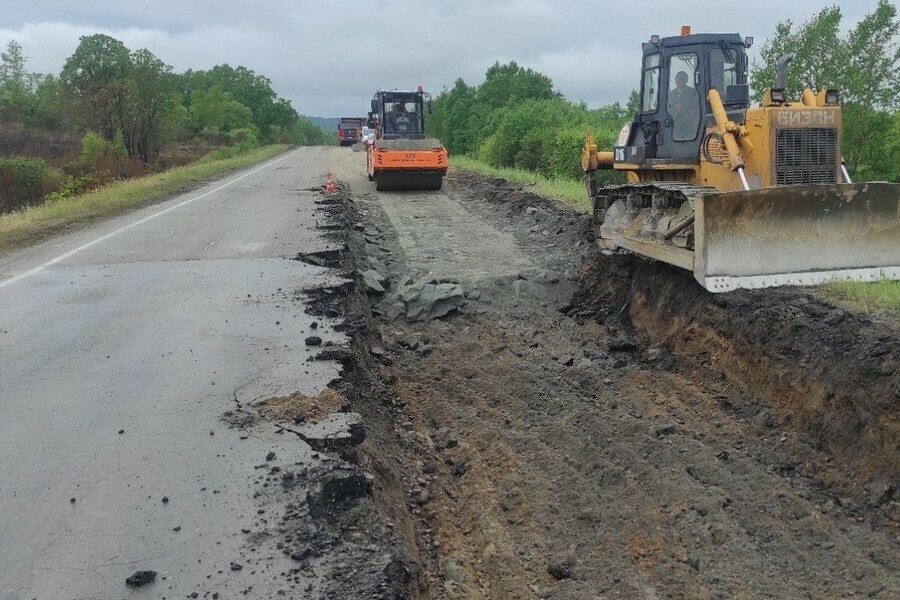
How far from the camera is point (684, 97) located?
966 cm

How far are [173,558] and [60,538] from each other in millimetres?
622

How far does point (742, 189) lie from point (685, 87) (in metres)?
2.36

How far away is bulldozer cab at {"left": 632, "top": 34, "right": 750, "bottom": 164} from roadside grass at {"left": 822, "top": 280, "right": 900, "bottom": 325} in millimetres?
3027

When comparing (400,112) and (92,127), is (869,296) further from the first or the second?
(92,127)

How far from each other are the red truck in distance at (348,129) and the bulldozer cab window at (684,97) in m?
54.8

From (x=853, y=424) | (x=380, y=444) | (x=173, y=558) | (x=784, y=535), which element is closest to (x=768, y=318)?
(x=853, y=424)

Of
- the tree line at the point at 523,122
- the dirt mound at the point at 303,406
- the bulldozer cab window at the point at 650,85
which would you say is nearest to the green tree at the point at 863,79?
the tree line at the point at 523,122

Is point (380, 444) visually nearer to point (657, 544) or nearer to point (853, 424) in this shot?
point (657, 544)

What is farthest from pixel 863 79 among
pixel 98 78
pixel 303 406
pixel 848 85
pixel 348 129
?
pixel 348 129

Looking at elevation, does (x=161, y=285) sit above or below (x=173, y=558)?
above

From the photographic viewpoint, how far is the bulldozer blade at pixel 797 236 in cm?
708

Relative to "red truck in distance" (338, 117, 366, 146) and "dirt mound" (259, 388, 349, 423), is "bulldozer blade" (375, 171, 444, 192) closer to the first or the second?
"dirt mound" (259, 388, 349, 423)

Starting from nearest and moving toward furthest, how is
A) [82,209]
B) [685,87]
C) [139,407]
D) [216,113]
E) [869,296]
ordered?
1. [139,407]
2. [869,296]
3. [685,87]
4. [82,209]
5. [216,113]

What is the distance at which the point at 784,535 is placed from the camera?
Answer: 4434 mm
